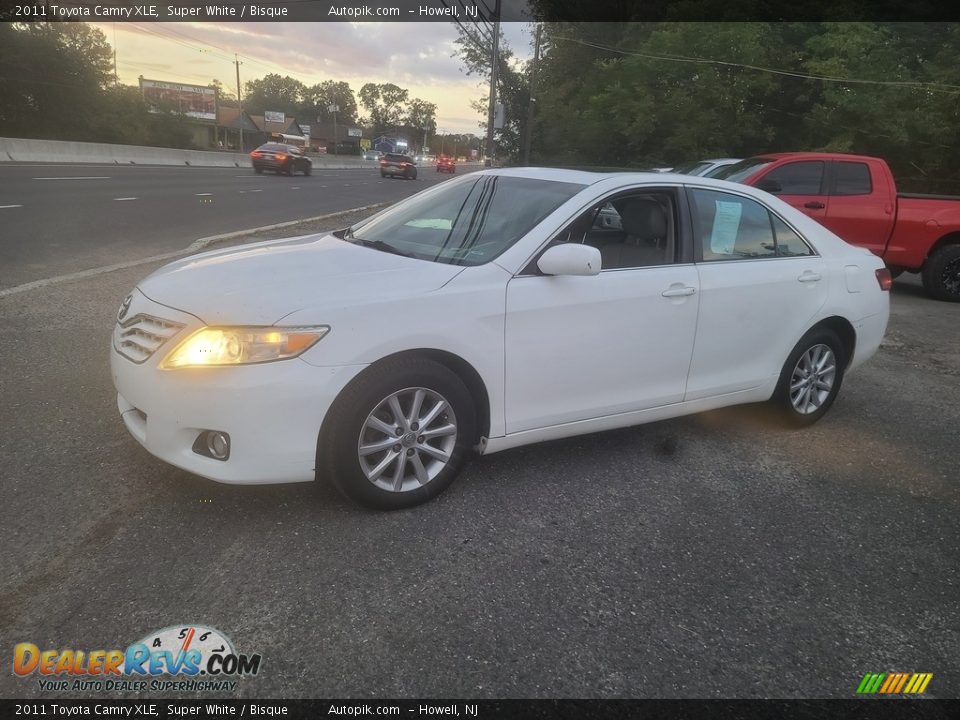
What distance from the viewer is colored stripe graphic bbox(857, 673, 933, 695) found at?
7.64 ft

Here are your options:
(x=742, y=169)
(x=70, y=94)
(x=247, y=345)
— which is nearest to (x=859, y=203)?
(x=742, y=169)

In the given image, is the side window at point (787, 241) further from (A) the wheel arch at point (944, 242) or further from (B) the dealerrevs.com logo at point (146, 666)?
(A) the wheel arch at point (944, 242)

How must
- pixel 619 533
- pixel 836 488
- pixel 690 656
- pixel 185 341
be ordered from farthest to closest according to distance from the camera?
pixel 836 488, pixel 619 533, pixel 185 341, pixel 690 656

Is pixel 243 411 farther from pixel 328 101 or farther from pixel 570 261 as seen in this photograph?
pixel 328 101

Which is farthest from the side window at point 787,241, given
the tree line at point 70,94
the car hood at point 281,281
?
the tree line at point 70,94

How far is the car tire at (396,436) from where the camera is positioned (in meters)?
2.93

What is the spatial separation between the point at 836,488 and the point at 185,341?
10.9 feet

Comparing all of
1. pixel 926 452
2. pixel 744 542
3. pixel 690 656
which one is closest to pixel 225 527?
pixel 690 656

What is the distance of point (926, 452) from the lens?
4.41 m

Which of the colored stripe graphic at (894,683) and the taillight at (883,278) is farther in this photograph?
the taillight at (883,278)

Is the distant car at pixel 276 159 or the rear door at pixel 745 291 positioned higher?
the rear door at pixel 745 291

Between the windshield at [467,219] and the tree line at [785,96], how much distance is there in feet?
64.6

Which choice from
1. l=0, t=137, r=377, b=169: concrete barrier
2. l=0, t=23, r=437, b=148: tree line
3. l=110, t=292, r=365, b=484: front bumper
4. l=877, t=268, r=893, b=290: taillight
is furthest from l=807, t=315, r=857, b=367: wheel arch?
l=0, t=23, r=437, b=148: tree line

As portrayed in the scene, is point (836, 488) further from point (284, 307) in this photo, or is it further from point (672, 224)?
point (284, 307)
